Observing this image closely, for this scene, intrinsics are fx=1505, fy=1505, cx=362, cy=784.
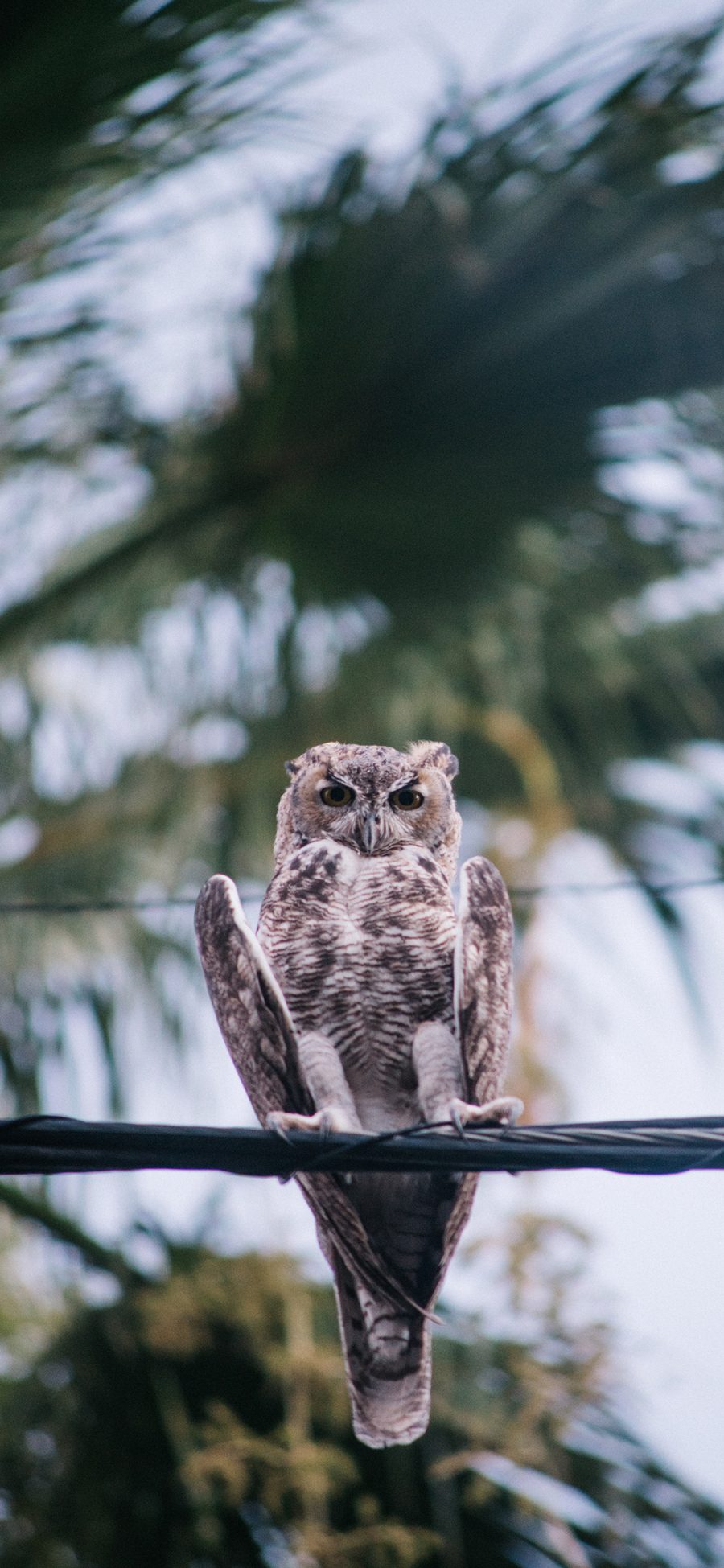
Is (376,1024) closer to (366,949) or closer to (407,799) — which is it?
(366,949)

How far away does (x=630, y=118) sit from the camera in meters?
4.54

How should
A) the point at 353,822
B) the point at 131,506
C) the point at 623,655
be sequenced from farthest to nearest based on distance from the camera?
the point at 623,655 < the point at 131,506 < the point at 353,822

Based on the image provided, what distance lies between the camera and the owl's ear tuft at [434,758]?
9.16 feet

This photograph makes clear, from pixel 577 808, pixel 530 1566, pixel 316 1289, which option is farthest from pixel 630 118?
pixel 530 1566

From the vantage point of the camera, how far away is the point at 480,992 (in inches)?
97.0

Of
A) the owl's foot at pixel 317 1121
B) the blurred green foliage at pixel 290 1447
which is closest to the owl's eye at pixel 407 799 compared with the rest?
the owl's foot at pixel 317 1121

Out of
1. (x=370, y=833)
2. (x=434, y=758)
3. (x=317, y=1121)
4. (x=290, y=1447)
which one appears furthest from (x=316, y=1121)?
(x=290, y=1447)

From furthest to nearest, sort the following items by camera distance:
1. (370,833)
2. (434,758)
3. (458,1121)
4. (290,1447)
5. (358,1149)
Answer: (290,1447), (434,758), (370,833), (458,1121), (358,1149)

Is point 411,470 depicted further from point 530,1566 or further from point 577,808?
point 530,1566

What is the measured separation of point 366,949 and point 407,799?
1.08 feet

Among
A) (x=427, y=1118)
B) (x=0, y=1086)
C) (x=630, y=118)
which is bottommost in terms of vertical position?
(x=0, y=1086)

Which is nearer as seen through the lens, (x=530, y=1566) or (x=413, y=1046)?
(x=413, y=1046)

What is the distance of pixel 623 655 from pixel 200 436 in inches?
78.0

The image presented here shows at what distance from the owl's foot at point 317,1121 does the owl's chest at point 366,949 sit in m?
0.19
